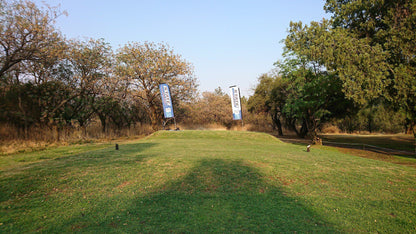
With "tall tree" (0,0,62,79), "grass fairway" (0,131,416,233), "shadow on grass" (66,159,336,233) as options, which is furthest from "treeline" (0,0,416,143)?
"shadow on grass" (66,159,336,233)

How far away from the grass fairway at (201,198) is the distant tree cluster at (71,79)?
11.3 metres

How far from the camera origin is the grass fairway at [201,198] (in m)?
3.55

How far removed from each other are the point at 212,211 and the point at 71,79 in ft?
74.2

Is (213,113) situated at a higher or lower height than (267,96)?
lower

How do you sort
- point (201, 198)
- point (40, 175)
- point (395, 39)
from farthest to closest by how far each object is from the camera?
point (395, 39), point (40, 175), point (201, 198)

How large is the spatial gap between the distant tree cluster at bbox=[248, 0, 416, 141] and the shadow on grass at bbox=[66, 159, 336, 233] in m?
12.0

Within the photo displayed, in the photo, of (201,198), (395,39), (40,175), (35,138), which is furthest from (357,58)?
(35,138)

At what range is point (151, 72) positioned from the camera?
80.5ft

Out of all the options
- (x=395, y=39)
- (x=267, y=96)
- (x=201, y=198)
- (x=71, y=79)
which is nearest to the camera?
(x=201, y=198)

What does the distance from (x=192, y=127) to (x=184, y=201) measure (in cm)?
3001

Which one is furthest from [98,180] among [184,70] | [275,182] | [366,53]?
[184,70]

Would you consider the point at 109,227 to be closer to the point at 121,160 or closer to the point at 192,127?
the point at 121,160

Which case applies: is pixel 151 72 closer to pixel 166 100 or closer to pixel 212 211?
pixel 166 100

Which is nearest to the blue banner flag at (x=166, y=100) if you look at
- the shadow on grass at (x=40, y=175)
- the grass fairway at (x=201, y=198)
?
the shadow on grass at (x=40, y=175)
